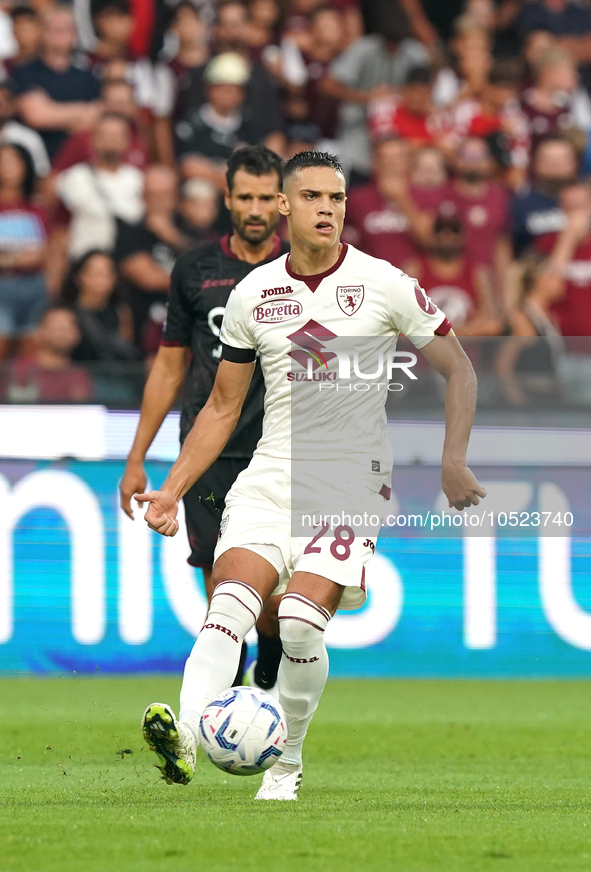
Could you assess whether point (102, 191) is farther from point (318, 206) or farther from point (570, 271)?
point (318, 206)

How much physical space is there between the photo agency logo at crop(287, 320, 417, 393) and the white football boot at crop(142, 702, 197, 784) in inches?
57.1

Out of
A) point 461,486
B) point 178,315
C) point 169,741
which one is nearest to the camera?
point 169,741

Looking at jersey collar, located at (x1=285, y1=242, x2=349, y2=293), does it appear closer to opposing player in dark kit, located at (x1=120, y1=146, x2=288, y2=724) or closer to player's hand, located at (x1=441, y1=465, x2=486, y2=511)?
Result: player's hand, located at (x1=441, y1=465, x2=486, y2=511)

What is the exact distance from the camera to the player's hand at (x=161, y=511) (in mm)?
5145

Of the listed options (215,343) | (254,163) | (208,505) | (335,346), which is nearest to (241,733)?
(335,346)

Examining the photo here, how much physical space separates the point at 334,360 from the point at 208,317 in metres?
1.38

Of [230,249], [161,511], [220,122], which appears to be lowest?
[161,511]

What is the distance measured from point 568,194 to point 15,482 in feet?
17.6

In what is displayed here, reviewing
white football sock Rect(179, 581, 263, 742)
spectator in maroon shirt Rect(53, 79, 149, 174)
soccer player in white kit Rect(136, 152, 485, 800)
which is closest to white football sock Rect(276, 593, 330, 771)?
soccer player in white kit Rect(136, 152, 485, 800)

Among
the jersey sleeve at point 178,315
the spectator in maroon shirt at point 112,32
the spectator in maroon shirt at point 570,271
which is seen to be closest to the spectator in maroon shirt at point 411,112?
the spectator in maroon shirt at point 570,271

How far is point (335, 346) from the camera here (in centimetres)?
535

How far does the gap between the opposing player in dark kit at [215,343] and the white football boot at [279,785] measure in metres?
1.02

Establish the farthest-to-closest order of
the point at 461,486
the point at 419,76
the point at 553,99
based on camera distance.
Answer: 1. the point at 553,99
2. the point at 419,76
3. the point at 461,486

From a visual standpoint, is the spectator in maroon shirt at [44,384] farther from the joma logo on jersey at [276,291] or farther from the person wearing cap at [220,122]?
the joma logo on jersey at [276,291]
